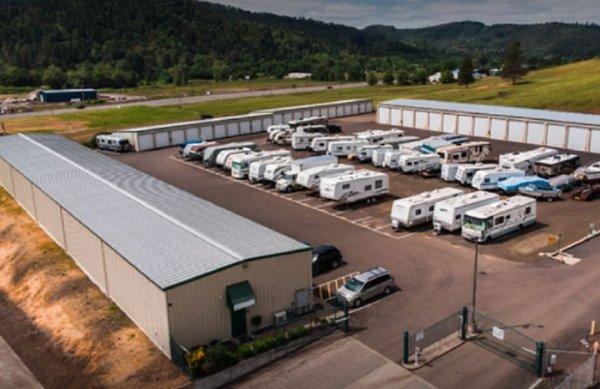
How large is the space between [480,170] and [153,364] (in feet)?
129

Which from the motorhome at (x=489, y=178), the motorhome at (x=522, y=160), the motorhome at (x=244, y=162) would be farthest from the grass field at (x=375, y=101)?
the motorhome at (x=489, y=178)

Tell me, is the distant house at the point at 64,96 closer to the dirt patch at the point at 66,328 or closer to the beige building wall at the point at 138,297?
the dirt patch at the point at 66,328

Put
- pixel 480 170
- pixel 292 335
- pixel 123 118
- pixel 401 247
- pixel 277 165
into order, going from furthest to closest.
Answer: pixel 123 118
pixel 277 165
pixel 480 170
pixel 401 247
pixel 292 335

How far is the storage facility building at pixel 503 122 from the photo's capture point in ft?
227

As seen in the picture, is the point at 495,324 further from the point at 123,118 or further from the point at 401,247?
the point at 123,118

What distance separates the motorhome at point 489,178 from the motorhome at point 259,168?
20205mm

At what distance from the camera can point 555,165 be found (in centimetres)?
5791

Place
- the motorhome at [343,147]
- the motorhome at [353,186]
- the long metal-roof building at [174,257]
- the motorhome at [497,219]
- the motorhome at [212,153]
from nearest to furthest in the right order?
the long metal-roof building at [174,257] → the motorhome at [497,219] → the motorhome at [353,186] → the motorhome at [212,153] → the motorhome at [343,147]

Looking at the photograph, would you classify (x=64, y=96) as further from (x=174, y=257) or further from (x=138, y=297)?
(x=174, y=257)

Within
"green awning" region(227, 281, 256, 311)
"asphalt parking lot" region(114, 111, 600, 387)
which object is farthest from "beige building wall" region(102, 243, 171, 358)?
"asphalt parking lot" region(114, 111, 600, 387)

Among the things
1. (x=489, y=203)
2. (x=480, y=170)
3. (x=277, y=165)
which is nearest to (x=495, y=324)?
(x=489, y=203)

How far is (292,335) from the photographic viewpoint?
27.6 metres

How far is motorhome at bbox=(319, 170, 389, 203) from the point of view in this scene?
49.2 m

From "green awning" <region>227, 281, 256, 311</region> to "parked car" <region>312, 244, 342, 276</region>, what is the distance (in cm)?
902
